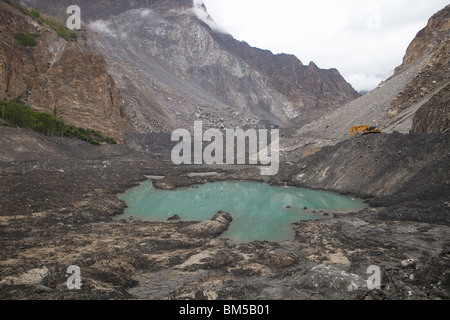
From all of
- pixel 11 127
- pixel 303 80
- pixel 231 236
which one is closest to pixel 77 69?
pixel 11 127

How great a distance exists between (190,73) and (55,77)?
196 ft

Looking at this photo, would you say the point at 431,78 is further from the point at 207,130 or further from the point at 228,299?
the point at 207,130

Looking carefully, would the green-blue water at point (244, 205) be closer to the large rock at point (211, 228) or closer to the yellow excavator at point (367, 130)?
the large rock at point (211, 228)

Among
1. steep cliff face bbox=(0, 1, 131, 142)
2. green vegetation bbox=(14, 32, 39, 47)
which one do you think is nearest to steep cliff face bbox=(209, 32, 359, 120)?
steep cliff face bbox=(0, 1, 131, 142)

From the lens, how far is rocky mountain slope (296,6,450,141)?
2252cm

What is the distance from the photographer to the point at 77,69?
43812mm

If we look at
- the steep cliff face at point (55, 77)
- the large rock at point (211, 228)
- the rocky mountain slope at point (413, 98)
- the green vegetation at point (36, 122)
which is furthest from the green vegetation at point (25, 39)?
the large rock at point (211, 228)

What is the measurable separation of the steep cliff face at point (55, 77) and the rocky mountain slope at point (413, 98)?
2990 centimetres

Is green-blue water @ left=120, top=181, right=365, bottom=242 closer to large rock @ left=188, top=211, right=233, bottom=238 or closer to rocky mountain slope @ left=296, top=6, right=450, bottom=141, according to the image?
large rock @ left=188, top=211, right=233, bottom=238

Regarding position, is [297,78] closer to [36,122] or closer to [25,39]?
[25,39]

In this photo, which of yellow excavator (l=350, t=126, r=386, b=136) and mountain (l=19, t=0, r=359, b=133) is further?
mountain (l=19, t=0, r=359, b=133)

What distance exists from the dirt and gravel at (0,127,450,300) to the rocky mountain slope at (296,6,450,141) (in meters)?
3.85

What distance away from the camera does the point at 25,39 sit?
135 feet

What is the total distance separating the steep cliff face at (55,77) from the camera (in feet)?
123
